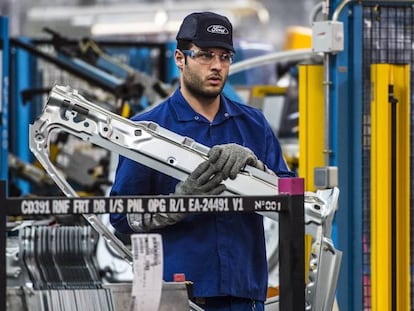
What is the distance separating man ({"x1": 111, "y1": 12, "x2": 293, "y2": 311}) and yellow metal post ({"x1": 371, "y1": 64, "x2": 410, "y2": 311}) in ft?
5.29

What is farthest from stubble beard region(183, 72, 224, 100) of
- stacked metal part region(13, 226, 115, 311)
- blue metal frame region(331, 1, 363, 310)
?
blue metal frame region(331, 1, 363, 310)

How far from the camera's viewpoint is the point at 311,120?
23.9ft

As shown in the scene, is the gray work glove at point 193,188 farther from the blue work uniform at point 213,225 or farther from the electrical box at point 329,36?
the electrical box at point 329,36

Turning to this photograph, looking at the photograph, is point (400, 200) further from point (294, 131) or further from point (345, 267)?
point (294, 131)

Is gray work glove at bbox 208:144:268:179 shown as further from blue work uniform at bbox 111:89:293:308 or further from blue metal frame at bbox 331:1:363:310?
blue metal frame at bbox 331:1:363:310

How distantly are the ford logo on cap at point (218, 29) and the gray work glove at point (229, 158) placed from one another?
0.47m

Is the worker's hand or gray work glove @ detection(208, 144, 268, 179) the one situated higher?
gray work glove @ detection(208, 144, 268, 179)

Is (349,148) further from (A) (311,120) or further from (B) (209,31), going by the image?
(B) (209,31)

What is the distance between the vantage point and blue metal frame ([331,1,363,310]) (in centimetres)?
696

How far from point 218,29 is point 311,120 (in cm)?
235

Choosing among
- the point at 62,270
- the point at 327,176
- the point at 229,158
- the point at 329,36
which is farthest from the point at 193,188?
the point at 329,36

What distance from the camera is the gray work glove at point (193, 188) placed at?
15.5ft

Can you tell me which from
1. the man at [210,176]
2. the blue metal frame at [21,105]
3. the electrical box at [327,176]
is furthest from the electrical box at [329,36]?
the blue metal frame at [21,105]

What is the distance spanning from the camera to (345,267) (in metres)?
6.98
